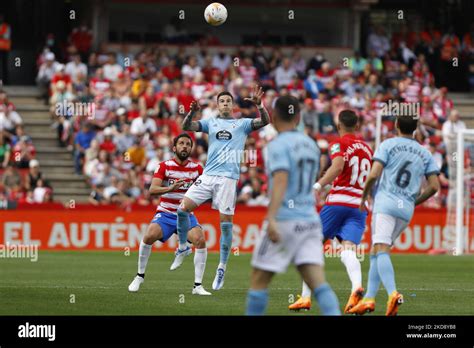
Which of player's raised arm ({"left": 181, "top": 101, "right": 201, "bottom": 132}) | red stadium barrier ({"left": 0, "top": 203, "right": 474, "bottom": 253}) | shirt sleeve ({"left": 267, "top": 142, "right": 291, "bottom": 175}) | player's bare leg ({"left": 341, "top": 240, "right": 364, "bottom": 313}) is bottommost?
red stadium barrier ({"left": 0, "top": 203, "right": 474, "bottom": 253})

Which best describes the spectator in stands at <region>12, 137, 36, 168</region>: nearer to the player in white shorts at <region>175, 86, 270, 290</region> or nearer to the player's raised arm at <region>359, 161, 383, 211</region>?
the player in white shorts at <region>175, 86, 270, 290</region>

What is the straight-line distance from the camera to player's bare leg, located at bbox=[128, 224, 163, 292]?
54.9 feet

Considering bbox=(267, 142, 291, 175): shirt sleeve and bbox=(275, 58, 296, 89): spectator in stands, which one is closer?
bbox=(267, 142, 291, 175): shirt sleeve

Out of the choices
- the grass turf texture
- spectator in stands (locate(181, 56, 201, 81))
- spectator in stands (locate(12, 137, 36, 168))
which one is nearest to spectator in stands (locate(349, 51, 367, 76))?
spectator in stands (locate(181, 56, 201, 81))

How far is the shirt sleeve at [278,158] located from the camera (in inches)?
408

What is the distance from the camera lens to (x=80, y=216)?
28.3 meters

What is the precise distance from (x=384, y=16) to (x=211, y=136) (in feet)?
85.9

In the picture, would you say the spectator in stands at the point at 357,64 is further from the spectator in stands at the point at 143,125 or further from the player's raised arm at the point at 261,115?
the player's raised arm at the point at 261,115

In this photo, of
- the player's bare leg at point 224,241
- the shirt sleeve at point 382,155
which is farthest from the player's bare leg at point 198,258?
the shirt sleeve at point 382,155

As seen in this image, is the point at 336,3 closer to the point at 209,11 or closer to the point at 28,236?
the point at 28,236

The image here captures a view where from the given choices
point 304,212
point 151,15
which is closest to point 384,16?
point 151,15

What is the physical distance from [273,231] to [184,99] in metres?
23.2

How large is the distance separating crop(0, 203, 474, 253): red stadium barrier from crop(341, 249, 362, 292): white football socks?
45.9 ft

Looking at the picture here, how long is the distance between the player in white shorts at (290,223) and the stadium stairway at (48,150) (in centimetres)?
2098
